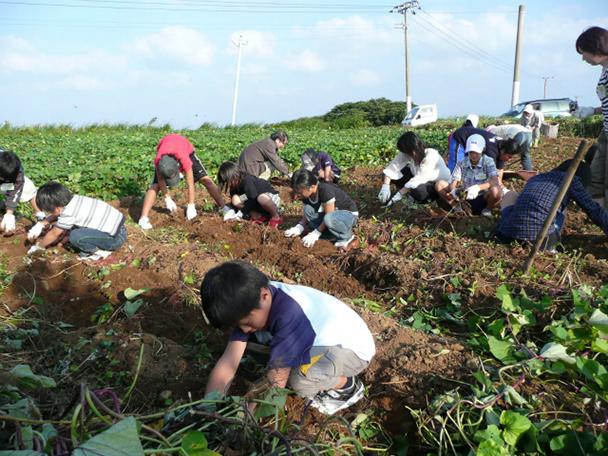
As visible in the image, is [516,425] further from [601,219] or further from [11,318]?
[11,318]

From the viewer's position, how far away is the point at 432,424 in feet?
7.43

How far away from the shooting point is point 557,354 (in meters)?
2.46

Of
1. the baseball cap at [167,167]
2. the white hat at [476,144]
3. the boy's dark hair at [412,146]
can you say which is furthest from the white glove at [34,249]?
the white hat at [476,144]

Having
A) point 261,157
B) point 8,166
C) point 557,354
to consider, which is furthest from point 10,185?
point 557,354

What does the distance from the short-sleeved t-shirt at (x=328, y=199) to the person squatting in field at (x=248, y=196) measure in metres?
0.78

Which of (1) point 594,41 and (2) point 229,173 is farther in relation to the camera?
(2) point 229,173

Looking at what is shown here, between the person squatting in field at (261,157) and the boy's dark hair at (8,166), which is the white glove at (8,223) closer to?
the boy's dark hair at (8,166)

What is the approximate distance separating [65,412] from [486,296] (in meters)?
2.67

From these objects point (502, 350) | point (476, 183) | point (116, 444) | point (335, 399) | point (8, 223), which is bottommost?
point (335, 399)

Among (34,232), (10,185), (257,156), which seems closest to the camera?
(34,232)

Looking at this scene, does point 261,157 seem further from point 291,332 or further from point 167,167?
point 291,332

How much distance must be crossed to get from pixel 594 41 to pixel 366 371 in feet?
10.4

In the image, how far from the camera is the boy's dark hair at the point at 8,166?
5.16 m

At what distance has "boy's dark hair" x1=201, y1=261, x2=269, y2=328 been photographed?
2.00m
